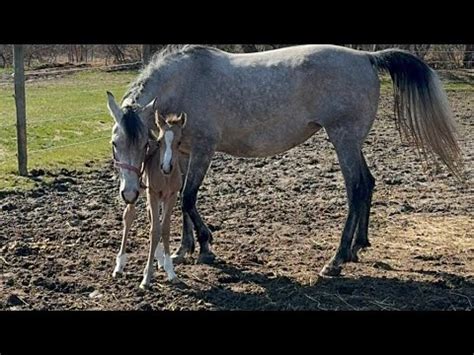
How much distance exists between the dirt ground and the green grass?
27.6 inches

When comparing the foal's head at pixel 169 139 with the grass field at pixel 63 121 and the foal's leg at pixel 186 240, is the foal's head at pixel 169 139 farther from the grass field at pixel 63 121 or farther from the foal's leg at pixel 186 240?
the grass field at pixel 63 121

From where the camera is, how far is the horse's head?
459 centimetres

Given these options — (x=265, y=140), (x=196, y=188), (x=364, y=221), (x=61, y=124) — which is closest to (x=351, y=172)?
(x=364, y=221)

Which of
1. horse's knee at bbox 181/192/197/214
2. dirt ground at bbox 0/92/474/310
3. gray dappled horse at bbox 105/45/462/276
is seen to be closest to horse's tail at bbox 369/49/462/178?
gray dappled horse at bbox 105/45/462/276

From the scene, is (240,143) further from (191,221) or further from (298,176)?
(298,176)

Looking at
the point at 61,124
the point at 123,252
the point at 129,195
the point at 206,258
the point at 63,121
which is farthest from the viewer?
the point at 63,121

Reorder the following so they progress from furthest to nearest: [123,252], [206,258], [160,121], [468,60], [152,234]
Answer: [468,60] < [206,258] < [123,252] < [152,234] < [160,121]

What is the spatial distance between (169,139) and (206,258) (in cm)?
134

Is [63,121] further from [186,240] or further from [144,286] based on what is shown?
[144,286]

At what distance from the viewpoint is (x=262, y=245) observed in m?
5.92

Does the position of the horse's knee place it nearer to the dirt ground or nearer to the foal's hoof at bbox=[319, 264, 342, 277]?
the dirt ground

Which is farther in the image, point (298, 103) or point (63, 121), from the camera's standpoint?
point (63, 121)

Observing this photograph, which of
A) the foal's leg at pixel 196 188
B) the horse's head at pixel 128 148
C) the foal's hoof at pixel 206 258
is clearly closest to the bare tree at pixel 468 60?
the foal's leg at pixel 196 188
